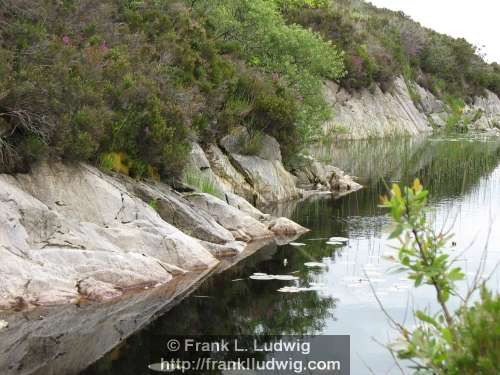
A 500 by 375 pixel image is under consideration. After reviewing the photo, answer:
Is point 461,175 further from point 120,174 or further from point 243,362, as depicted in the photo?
point 243,362

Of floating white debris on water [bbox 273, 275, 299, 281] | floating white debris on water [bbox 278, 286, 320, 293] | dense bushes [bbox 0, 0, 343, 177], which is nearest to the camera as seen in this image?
floating white debris on water [bbox 278, 286, 320, 293]

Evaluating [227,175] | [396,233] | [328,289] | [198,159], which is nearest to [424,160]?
[227,175]

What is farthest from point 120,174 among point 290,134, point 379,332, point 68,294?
point 290,134

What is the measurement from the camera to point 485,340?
423cm

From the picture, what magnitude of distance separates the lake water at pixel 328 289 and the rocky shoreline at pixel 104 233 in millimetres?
919

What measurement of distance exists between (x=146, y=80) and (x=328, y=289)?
6.96 metres

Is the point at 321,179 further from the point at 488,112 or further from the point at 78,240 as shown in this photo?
the point at 488,112

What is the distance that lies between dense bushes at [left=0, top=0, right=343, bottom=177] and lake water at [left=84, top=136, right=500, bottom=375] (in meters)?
3.48

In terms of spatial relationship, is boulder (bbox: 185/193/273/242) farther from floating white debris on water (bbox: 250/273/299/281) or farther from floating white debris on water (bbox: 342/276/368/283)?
floating white debris on water (bbox: 342/276/368/283)

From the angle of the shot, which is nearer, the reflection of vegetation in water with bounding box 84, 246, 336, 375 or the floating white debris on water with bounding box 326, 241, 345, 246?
the reflection of vegetation in water with bounding box 84, 246, 336, 375

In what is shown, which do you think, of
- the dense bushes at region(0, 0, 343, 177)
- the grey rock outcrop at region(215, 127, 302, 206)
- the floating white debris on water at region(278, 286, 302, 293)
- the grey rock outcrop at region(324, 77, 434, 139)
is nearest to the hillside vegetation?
the dense bushes at region(0, 0, 343, 177)

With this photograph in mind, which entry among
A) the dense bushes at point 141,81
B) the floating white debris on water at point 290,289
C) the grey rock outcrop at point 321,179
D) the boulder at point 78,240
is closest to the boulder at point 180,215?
the boulder at point 78,240

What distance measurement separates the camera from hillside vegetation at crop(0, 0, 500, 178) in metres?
12.7

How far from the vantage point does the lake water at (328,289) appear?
9.05 m
